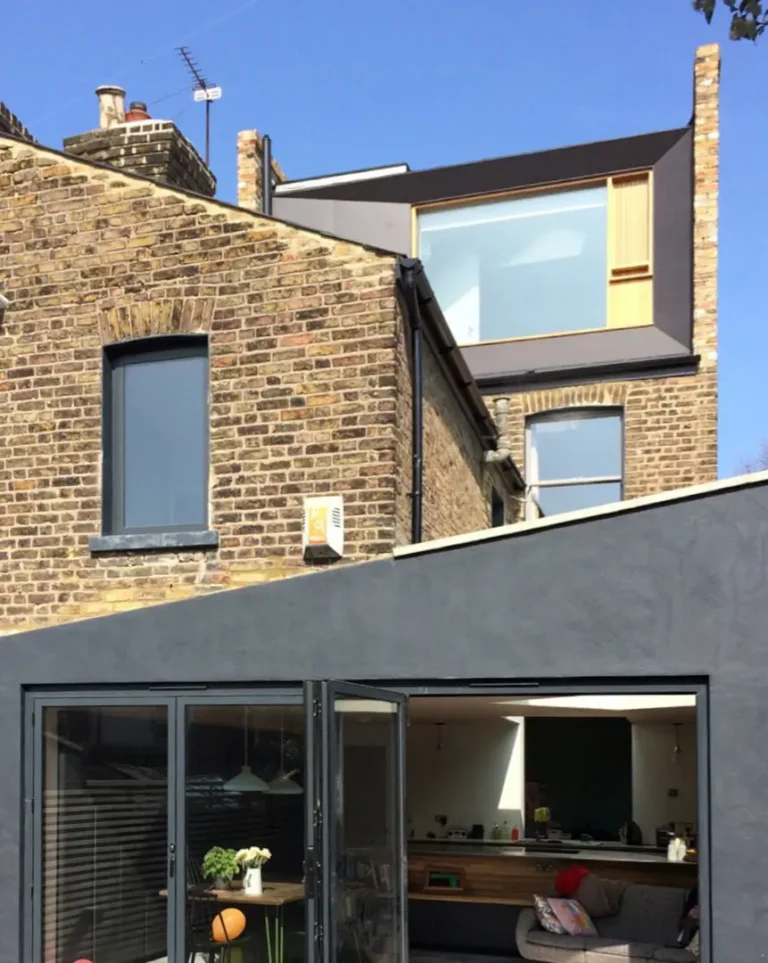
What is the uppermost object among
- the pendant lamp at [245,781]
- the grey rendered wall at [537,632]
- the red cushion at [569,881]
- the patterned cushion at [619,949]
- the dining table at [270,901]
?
the grey rendered wall at [537,632]

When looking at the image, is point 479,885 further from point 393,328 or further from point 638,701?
point 393,328

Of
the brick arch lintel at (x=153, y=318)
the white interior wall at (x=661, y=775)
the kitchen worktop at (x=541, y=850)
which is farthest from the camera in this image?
the white interior wall at (x=661, y=775)

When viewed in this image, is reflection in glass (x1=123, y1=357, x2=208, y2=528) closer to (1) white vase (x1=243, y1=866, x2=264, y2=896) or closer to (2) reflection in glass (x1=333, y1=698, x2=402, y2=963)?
(2) reflection in glass (x1=333, y1=698, x2=402, y2=963)

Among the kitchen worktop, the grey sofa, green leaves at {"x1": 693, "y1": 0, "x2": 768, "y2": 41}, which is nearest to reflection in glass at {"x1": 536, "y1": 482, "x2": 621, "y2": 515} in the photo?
the kitchen worktop

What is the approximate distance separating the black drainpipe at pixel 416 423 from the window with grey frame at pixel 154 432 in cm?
→ 158

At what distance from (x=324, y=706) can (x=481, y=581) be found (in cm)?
139

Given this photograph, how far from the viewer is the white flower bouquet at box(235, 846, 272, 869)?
729cm

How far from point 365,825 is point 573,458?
327 inches

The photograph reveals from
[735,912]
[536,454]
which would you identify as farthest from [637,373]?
[735,912]

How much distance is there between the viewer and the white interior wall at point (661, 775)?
1408cm

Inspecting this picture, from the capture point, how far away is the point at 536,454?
46.0ft

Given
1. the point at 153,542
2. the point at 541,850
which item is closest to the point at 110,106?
the point at 153,542

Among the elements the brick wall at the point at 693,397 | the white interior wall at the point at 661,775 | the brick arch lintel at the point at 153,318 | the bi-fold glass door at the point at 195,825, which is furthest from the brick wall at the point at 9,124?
the white interior wall at the point at 661,775

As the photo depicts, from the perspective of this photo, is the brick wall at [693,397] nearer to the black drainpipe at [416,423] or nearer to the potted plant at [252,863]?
the black drainpipe at [416,423]
